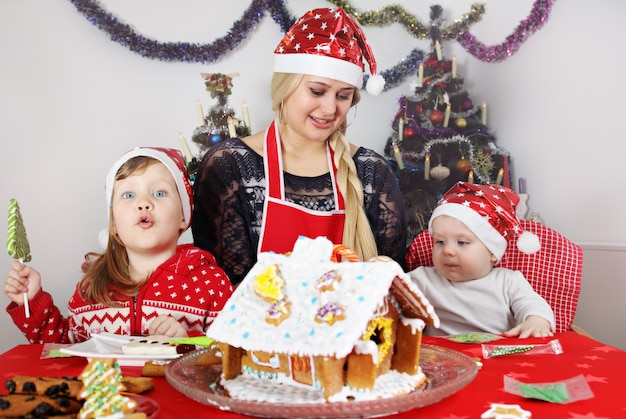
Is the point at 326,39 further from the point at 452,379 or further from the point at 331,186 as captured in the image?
the point at 452,379

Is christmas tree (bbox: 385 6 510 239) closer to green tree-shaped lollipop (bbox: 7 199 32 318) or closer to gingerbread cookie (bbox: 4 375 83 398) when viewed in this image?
green tree-shaped lollipop (bbox: 7 199 32 318)

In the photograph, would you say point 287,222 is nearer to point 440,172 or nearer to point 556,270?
point 556,270

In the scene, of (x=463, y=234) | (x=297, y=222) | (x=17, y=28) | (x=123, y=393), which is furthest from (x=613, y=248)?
(x=17, y=28)

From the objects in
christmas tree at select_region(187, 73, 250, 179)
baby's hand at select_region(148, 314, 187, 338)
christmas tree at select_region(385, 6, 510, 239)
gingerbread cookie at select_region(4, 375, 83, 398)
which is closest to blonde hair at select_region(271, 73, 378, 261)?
baby's hand at select_region(148, 314, 187, 338)

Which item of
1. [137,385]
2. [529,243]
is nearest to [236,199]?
[529,243]

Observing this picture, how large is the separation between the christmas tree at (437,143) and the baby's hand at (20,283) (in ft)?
9.13

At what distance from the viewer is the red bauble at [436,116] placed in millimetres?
4199

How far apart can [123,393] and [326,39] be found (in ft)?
4.68

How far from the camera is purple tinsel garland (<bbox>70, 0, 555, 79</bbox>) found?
3.88 metres

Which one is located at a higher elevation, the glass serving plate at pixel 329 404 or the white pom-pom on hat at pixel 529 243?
the white pom-pom on hat at pixel 529 243

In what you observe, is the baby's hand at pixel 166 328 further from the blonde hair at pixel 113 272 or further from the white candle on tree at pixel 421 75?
the white candle on tree at pixel 421 75

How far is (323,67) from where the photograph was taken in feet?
6.84

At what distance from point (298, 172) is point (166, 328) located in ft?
2.95

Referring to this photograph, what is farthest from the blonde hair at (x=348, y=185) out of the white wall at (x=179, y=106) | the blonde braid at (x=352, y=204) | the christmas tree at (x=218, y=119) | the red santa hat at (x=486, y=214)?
the white wall at (x=179, y=106)
